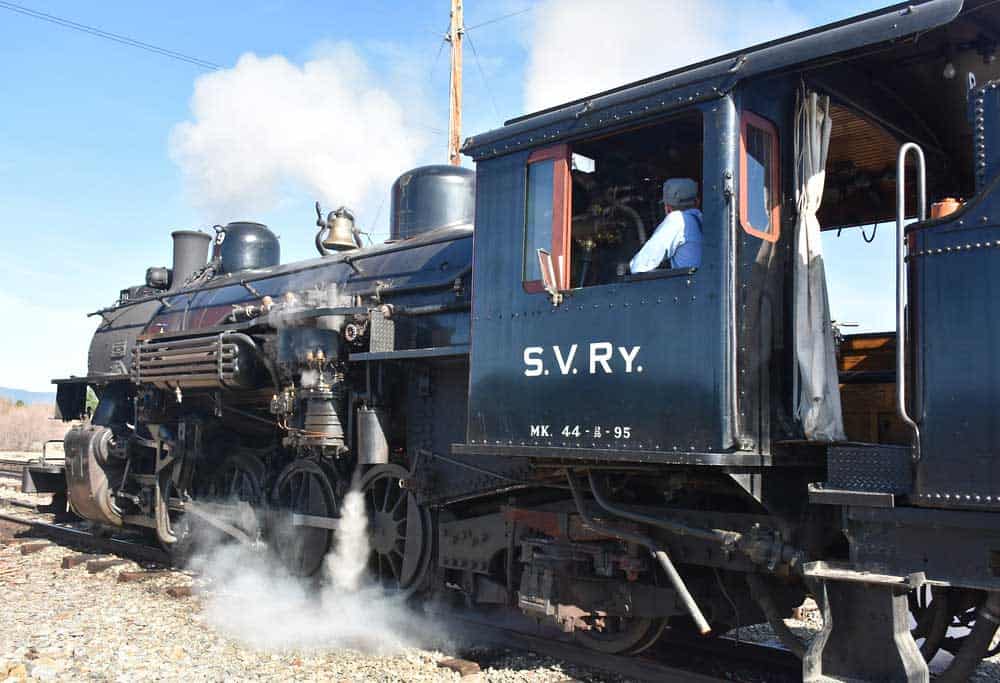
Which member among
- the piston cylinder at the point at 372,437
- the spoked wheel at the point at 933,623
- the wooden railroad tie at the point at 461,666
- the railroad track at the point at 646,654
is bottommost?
the wooden railroad tie at the point at 461,666

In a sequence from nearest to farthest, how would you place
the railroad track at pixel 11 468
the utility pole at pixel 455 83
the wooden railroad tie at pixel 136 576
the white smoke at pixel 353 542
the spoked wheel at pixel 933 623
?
the spoked wheel at pixel 933 623 < the white smoke at pixel 353 542 < the wooden railroad tie at pixel 136 576 < the utility pole at pixel 455 83 < the railroad track at pixel 11 468

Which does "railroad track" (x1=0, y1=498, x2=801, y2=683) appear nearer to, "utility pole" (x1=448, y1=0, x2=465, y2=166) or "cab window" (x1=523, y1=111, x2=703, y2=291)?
"cab window" (x1=523, y1=111, x2=703, y2=291)

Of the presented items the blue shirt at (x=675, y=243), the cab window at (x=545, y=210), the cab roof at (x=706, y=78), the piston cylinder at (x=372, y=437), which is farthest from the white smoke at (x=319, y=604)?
the cab roof at (x=706, y=78)

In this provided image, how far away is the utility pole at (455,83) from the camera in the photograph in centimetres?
1337

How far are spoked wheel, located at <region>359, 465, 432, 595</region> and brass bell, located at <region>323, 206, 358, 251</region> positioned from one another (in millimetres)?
2899

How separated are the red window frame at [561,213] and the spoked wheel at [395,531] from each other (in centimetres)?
224

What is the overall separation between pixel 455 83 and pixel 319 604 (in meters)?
9.32

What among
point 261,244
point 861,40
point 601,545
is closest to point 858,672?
point 601,545

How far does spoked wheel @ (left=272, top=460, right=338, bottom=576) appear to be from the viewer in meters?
7.20

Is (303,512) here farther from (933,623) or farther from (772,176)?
(933,623)

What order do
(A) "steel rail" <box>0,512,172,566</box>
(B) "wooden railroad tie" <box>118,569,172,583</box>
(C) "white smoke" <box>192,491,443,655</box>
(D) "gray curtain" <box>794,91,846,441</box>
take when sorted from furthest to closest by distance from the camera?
(A) "steel rail" <box>0,512,172,566</box>
(B) "wooden railroad tie" <box>118,569,172,583</box>
(C) "white smoke" <box>192,491,443,655</box>
(D) "gray curtain" <box>794,91,846,441</box>

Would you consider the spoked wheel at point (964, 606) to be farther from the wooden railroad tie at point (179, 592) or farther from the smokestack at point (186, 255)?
the smokestack at point (186, 255)

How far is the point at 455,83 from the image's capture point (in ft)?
45.5

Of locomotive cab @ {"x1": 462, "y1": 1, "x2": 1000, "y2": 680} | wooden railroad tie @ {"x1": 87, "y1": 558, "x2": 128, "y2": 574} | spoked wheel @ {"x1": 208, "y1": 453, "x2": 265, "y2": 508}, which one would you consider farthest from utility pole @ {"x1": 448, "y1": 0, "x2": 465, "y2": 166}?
locomotive cab @ {"x1": 462, "y1": 1, "x2": 1000, "y2": 680}
